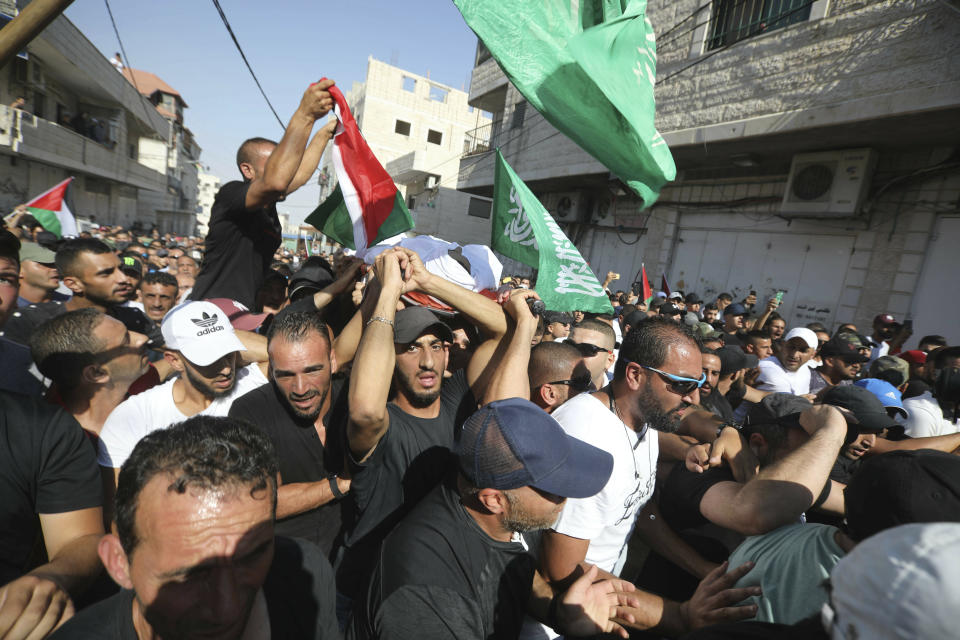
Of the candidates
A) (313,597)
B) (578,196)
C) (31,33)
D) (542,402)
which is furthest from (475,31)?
(578,196)

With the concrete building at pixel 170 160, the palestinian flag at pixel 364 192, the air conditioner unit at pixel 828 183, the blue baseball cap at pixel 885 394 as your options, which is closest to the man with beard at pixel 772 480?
the blue baseball cap at pixel 885 394

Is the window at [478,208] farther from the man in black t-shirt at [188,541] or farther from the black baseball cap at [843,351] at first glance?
the man in black t-shirt at [188,541]

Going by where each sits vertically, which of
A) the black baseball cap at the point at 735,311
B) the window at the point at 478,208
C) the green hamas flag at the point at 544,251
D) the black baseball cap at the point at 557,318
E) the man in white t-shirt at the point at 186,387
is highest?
the window at the point at 478,208

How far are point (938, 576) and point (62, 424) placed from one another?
2.46 meters

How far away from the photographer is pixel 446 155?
27781 mm

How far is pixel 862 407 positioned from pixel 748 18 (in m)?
9.95

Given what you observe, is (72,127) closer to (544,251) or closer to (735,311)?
(544,251)

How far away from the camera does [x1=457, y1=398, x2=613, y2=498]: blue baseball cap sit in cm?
157

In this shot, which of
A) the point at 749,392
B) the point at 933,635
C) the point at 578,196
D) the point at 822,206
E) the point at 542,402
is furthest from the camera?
the point at 578,196

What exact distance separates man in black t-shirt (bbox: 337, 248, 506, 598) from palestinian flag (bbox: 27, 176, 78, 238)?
9.01m

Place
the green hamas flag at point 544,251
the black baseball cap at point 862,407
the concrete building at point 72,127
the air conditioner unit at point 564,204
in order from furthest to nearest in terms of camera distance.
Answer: the concrete building at point 72,127 < the air conditioner unit at point 564,204 < the green hamas flag at point 544,251 < the black baseball cap at point 862,407

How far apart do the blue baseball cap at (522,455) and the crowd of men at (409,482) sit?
0.01 metres

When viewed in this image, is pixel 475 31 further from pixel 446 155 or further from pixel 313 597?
pixel 446 155

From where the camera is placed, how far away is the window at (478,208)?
85.1 feet
